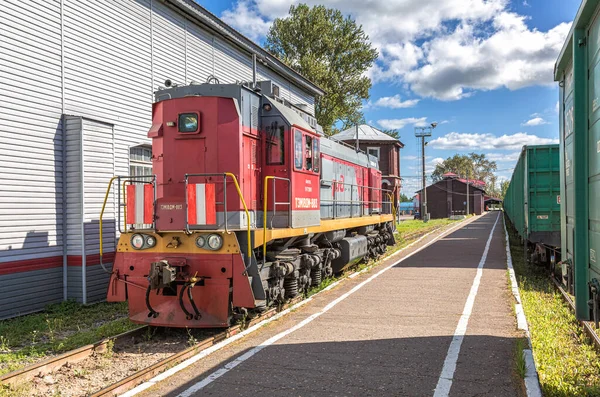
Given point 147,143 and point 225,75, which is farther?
point 225,75

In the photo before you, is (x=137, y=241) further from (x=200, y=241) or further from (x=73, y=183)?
(x=73, y=183)

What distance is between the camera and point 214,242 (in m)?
7.12

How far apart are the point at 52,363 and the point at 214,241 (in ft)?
8.26

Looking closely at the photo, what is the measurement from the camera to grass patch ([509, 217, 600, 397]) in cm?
519

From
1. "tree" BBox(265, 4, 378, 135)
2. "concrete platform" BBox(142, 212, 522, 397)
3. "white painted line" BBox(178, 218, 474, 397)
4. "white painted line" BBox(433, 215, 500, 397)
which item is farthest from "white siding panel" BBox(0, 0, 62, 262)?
"tree" BBox(265, 4, 378, 135)

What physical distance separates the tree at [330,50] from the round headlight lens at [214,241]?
30.8 m

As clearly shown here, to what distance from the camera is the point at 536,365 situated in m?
5.74

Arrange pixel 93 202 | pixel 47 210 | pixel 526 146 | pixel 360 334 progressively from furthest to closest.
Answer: pixel 526 146
pixel 93 202
pixel 47 210
pixel 360 334

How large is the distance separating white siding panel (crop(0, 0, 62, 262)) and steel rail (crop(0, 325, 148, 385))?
3.63 metres

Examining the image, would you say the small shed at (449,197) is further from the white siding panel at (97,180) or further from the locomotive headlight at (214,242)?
the locomotive headlight at (214,242)

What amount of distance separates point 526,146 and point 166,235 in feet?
34.8

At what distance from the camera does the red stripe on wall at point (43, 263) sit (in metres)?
8.91

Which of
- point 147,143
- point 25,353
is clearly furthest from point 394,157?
point 25,353

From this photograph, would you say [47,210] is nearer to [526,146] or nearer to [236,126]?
[236,126]
